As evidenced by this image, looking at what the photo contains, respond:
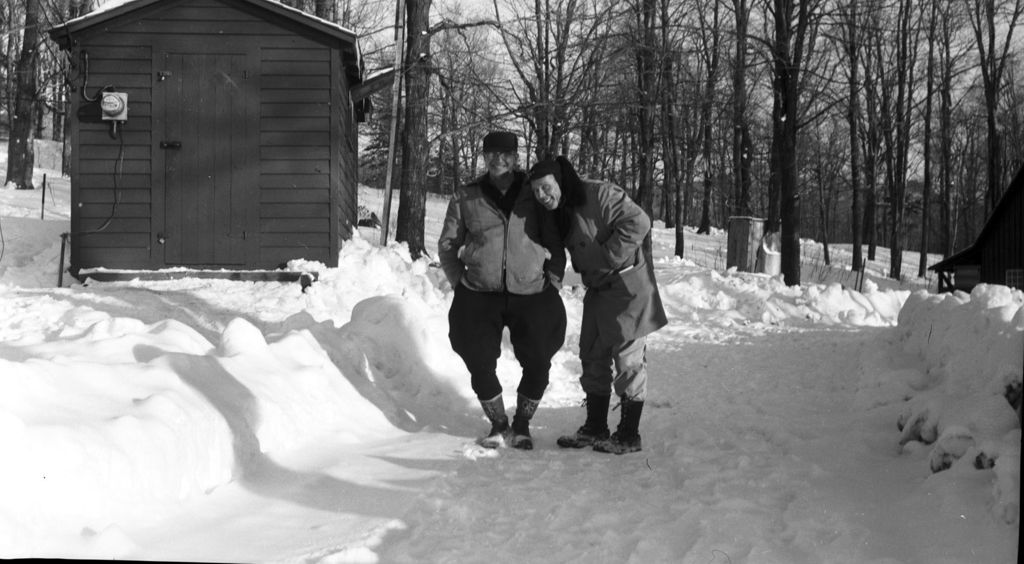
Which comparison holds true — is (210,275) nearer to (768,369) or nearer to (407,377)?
(407,377)

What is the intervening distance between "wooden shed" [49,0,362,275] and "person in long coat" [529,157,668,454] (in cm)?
833

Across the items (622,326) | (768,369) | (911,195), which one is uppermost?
(911,195)

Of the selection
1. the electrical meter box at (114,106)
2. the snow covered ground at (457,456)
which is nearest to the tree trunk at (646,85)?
the electrical meter box at (114,106)

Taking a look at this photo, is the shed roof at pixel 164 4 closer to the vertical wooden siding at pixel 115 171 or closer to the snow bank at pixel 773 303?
the vertical wooden siding at pixel 115 171

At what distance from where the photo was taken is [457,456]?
4.68 m

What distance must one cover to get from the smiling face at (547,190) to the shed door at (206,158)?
864 cm

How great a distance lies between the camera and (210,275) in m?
12.2

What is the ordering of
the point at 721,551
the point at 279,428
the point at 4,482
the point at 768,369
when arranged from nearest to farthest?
the point at 4,482, the point at 721,551, the point at 279,428, the point at 768,369

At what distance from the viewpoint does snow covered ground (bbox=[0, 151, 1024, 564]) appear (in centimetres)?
303

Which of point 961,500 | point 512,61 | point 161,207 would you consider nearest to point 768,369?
point 961,500

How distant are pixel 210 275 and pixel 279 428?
26.5 feet

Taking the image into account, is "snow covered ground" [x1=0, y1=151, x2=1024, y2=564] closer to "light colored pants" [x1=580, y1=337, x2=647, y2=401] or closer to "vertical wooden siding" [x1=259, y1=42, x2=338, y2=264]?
"light colored pants" [x1=580, y1=337, x2=647, y2=401]

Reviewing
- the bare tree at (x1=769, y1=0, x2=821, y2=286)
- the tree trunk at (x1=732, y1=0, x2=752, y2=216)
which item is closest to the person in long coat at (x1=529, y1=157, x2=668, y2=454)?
the bare tree at (x1=769, y1=0, x2=821, y2=286)

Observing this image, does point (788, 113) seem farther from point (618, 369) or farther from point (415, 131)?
point (618, 369)
